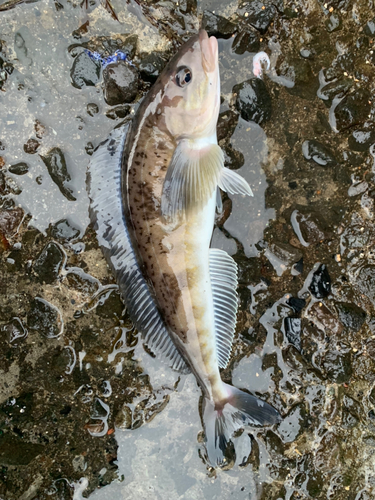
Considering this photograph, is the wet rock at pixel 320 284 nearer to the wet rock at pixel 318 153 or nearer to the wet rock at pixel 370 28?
the wet rock at pixel 318 153

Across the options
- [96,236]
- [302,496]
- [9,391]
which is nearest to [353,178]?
[96,236]

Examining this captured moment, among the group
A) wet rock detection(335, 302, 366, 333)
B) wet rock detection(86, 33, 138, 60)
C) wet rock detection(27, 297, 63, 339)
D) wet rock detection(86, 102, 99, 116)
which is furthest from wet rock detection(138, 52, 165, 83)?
wet rock detection(335, 302, 366, 333)

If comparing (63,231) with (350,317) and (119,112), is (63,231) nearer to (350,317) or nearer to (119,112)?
(119,112)

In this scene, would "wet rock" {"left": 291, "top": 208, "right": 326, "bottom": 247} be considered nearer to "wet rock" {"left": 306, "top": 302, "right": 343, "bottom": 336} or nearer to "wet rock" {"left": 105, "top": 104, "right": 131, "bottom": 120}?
"wet rock" {"left": 306, "top": 302, "right": 343, "bottom": 336}

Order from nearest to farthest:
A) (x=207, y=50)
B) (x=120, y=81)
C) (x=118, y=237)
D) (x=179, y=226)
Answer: (x=207, y=50) < (x=179, y=226) < (x=118, y=237) < (x=120, y=81)

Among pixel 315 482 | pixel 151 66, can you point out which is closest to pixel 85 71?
pixel 151 66

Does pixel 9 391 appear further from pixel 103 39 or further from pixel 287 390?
pixel 103 39

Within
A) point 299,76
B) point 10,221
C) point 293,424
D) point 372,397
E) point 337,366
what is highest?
point 299,76
